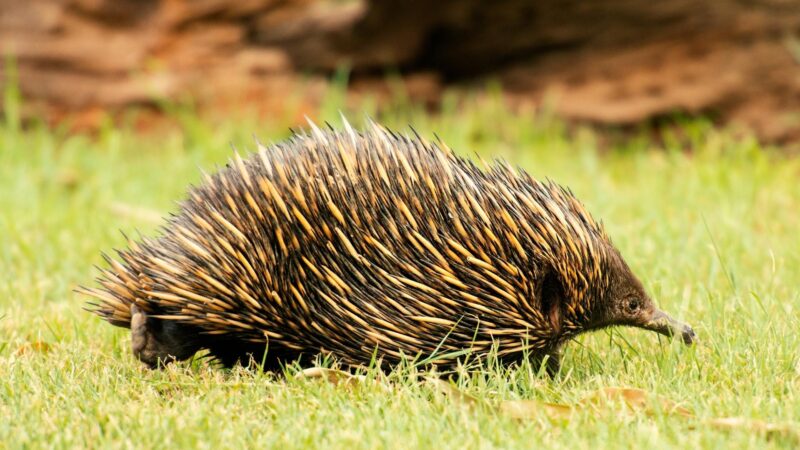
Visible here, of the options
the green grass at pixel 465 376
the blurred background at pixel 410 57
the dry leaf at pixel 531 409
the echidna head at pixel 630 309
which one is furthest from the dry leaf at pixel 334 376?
the blurred background at pixel 410 57

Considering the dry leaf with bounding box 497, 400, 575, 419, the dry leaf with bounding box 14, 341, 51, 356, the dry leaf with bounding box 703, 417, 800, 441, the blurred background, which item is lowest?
the dry leaf with bounding box 703, 417, 800, 441

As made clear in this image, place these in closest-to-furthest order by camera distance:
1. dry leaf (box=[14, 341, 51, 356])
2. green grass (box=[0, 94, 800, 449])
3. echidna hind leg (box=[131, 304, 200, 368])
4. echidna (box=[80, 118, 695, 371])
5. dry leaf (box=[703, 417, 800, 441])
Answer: dry leaf (box=[703, 417, 800, 441]) < green grass (box=[0, 94, 800, 449]) < echidna (box=[80, 118, 695, 371]) < echidna hind leg (box=[131, 304, 200, 368]) < dry leaf (box=[14, 341, 51, 356])

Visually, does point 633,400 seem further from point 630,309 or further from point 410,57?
point 410,57

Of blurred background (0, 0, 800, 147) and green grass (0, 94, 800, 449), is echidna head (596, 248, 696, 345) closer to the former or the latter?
green grass (0, 94, 800, 449)

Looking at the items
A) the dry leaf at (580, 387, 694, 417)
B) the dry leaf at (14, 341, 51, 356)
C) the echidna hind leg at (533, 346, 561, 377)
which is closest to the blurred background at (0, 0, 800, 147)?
the dry leaf at (14, 341, 51, 356)

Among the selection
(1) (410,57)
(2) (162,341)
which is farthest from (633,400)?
(1) (410,57)


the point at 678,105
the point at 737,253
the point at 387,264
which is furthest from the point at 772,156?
the point at 387,264
